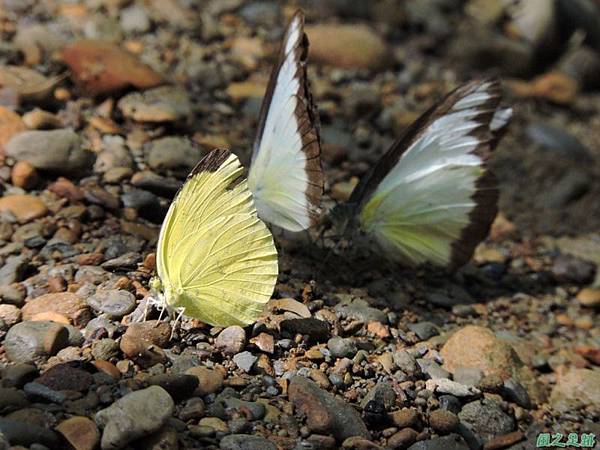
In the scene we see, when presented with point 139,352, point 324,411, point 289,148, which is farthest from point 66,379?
point 289,148

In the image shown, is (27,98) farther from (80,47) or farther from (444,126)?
(444,126)

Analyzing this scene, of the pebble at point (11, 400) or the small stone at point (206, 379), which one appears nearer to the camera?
the pebble at point (11, 400)

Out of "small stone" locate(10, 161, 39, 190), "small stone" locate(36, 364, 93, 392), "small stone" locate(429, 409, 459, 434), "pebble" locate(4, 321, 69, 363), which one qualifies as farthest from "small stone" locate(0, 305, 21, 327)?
"small stone" locate(429, 409, 459, 434)

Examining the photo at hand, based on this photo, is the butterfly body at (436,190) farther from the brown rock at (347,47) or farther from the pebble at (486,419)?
the brown rock at (347,47)

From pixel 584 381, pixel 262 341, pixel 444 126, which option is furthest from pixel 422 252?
pixel 262 341

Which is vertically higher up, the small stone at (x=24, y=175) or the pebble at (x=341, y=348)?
the small stone at (x=24, y=175)

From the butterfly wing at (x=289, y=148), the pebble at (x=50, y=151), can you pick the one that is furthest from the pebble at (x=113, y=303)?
the pebble at (x=50, y=151)

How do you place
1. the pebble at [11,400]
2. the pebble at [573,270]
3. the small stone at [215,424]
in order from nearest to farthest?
1. the pebble at [11,400]
2. the small stone at [215,424]
3. the pebble at [573,270]

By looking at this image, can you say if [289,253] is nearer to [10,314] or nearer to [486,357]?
[486,357]

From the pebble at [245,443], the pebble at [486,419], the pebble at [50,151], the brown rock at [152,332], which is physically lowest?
the pebble at [486,419]
